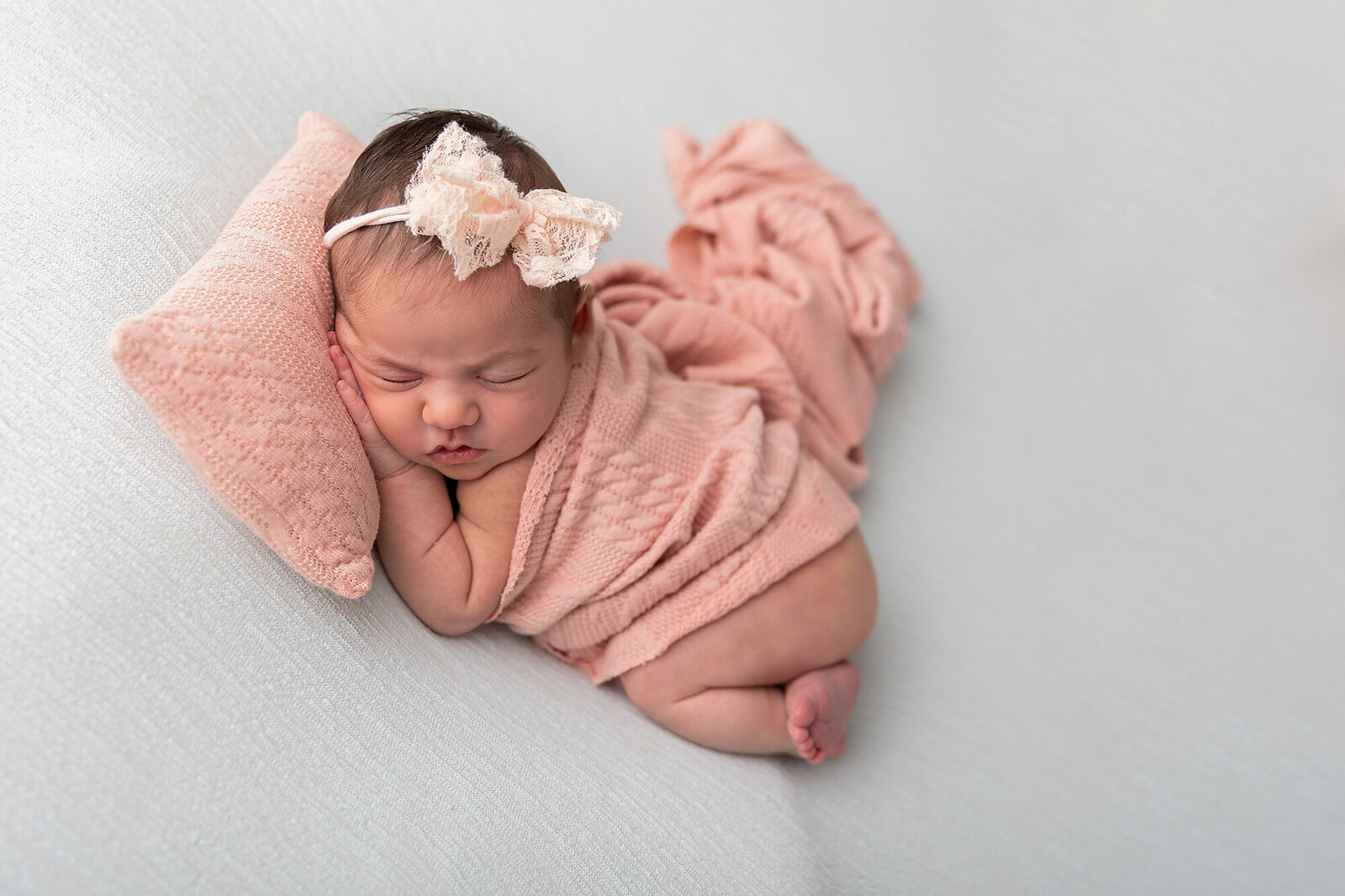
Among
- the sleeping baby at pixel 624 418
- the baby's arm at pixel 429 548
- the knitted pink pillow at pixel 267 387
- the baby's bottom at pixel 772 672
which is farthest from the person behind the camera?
the baby's bottom at pixel 772 672

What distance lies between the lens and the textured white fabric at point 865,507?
81 cm

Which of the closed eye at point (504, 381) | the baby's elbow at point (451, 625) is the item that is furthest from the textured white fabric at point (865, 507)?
the closed eye at point (504, 381)

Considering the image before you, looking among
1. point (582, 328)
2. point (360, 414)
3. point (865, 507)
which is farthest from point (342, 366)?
point (865, 507)

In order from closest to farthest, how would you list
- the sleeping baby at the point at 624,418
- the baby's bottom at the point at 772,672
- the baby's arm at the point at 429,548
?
the sleeping baby at the point at 624,418, the baby's arm at the point at 429,548, the baby's bottom at the point at 772,672

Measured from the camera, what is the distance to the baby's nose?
35.8 inches

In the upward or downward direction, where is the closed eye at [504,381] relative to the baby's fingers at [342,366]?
downward

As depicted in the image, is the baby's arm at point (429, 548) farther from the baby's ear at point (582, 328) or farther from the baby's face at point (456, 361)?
the baby's ear at point (582, 328)

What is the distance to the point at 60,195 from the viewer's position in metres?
0.95

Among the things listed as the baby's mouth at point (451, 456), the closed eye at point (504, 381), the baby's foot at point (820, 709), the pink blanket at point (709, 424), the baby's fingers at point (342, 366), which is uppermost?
the baby's fingers at point (342, 366)

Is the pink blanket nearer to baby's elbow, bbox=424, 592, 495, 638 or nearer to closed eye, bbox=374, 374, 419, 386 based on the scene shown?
baby's elbow, bbox=424, 592, 495, 638

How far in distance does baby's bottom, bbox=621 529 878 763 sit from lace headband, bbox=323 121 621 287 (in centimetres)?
48

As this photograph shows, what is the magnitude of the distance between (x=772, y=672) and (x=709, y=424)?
306 millimetres

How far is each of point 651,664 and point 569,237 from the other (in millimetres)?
517

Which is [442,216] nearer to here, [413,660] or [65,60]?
[413,660]
